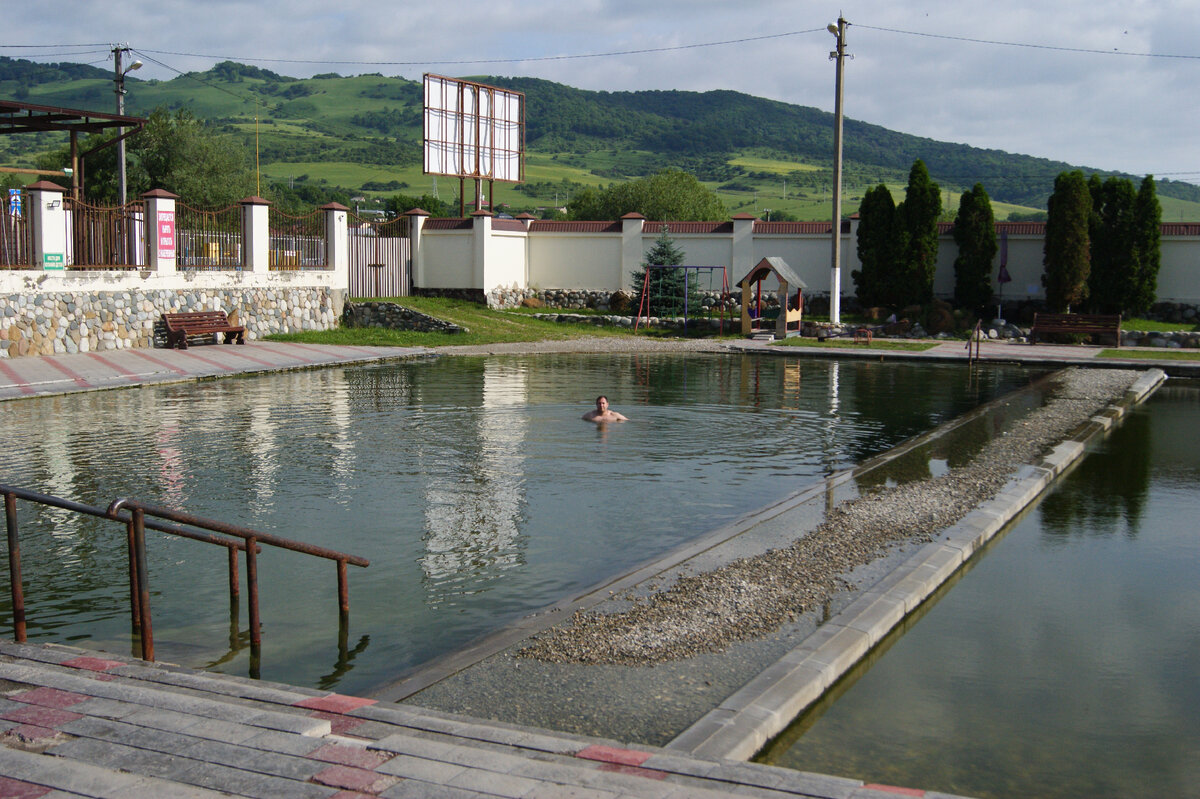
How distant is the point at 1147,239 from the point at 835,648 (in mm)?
31688

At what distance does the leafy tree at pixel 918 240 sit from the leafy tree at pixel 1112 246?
487 cm

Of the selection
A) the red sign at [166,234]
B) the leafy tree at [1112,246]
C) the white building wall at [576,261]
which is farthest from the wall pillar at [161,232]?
the leafy tree at [1112,246]

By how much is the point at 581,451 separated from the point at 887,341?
19778 mm

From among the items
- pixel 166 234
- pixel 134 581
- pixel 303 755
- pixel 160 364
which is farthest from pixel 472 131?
pixel 303 755

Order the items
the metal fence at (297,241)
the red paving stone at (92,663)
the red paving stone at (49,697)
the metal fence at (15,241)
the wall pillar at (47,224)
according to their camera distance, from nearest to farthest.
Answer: the red paving stone at (49,697), the red paving stone at (92,663), the metal fence at (15,241), the wall pillar at (47,224), the metal fence at (297,241)

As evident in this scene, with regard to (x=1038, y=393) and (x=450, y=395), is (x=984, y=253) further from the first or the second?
(x=450, y=395)

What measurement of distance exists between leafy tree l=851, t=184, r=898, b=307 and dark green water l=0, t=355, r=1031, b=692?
1440 cm

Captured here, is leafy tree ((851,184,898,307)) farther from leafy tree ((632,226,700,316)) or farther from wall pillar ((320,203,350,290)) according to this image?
wall pillar ((320,203,350,290))

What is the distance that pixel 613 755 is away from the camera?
15.3 ft

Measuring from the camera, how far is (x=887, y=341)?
104 ft

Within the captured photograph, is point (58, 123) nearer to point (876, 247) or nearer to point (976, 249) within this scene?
point (876, 247)

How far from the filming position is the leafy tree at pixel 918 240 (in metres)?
35.6

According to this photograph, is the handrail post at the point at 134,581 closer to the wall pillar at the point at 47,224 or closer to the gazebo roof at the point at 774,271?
the wall pillar at the point at 47,224

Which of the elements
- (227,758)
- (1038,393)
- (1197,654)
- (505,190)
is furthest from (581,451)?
(505,190)
